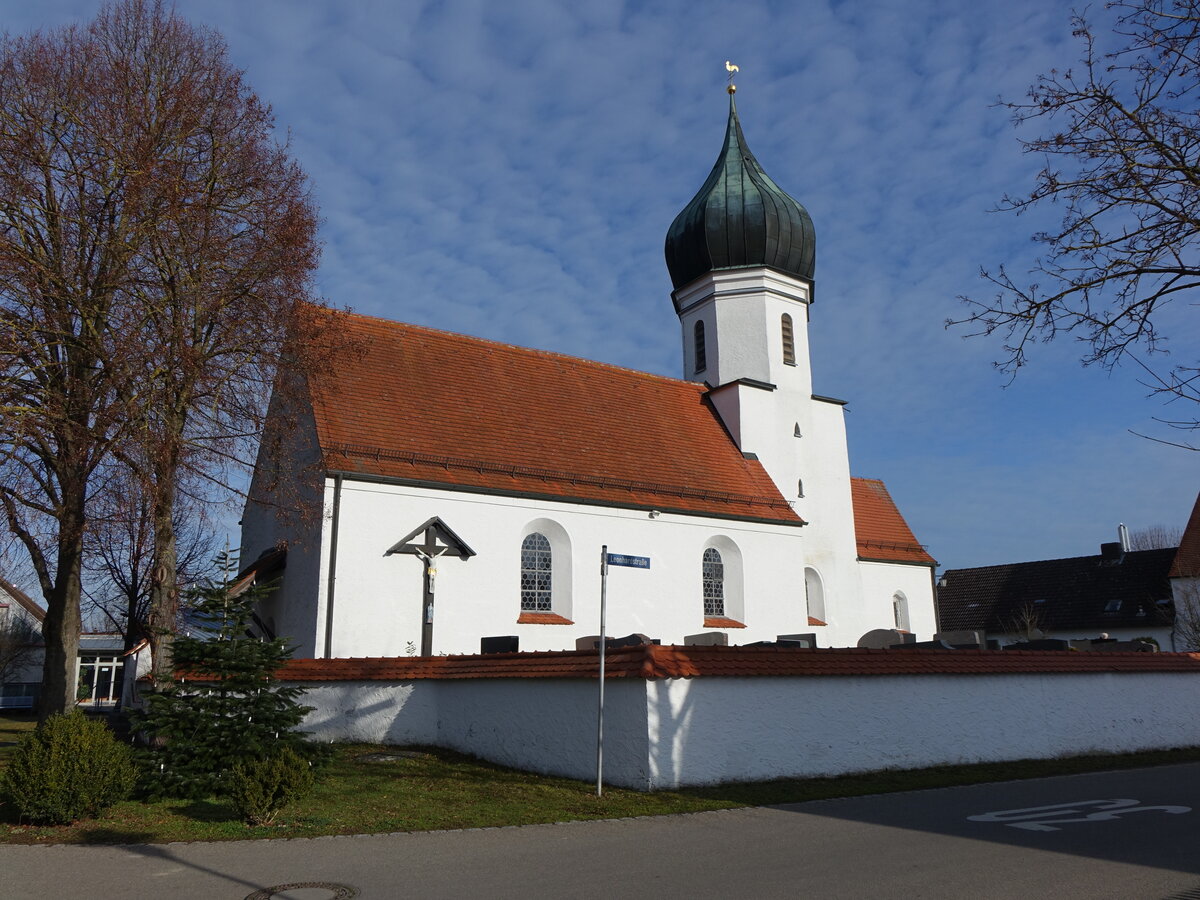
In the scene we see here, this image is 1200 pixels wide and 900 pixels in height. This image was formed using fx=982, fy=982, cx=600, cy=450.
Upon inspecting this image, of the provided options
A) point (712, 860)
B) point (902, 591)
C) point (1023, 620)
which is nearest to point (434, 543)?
point (712, 860)

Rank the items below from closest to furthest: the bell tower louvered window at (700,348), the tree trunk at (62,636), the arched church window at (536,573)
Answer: the tree trunk at (62,636) < the arched church window at (536,573) < the bell tower louvered window at (700,348)

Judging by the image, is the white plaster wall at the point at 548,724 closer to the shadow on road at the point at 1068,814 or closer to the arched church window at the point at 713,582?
the shadow on road at the point at 1068,814

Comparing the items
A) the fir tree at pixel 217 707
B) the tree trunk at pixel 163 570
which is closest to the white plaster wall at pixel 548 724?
the fir tree at pixel 217 707

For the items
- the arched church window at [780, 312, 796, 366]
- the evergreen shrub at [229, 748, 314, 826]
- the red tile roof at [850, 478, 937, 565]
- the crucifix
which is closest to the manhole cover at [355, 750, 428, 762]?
the crucifix

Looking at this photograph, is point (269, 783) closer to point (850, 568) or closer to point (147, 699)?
point (147, 699)

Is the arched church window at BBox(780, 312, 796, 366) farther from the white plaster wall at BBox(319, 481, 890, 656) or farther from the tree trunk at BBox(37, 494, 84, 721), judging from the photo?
the tree trunk at BBox(37, 494, 84, 721)

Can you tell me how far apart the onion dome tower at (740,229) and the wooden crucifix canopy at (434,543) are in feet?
41.6

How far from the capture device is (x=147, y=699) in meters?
11.0

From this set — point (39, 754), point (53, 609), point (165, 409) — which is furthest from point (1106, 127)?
point (53, 609)

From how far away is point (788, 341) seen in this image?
27.9 metres

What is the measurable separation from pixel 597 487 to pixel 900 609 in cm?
1430

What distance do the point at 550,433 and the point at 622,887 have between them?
52.2ft

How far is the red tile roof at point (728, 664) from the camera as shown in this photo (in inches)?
458

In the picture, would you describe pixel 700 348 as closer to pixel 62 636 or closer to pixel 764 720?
pixel 764 720
